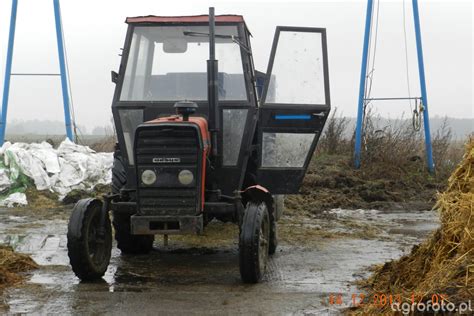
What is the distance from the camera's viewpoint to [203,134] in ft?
22.3

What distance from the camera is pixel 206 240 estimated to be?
9117 millimetres

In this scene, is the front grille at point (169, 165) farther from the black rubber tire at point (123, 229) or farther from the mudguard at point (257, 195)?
the black rubber tire at point (123, 229)

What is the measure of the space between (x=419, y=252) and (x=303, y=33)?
8.97ft

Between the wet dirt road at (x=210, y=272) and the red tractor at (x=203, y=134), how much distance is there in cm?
32

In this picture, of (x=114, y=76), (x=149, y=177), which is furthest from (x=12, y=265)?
(x=114, y=76)

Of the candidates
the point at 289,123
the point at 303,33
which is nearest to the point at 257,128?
the point at 289,123

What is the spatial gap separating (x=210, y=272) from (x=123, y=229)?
1.29 m

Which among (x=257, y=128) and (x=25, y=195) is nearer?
(x=257, y=128)

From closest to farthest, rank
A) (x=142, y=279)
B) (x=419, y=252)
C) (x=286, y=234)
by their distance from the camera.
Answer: (x=419, y=252), (x=142, y=279), (x=286, y=234)

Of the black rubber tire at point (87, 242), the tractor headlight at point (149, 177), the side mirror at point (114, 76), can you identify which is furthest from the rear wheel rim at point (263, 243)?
the side mirror at point (114, 76)

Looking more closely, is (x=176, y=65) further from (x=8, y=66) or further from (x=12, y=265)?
(x=8, y=66)

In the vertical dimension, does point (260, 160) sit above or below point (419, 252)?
above

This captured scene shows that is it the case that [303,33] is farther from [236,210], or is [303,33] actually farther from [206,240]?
[206,240]

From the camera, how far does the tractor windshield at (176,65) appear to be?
7535mm
